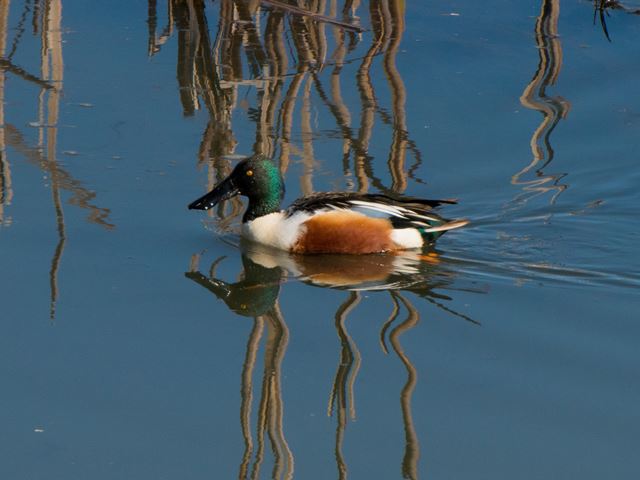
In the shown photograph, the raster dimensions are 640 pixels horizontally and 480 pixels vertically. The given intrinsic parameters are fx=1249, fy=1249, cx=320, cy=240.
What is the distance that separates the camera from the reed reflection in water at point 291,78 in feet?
26.5

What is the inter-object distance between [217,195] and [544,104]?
9.36 ft

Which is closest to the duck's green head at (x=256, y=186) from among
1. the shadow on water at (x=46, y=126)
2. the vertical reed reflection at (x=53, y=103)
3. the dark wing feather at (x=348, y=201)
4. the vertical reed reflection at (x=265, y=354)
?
the dark wing feather at (x=348, y=201)

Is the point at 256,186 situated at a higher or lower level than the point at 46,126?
lower

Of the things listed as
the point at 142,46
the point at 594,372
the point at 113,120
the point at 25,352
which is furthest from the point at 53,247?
the point at 142,46

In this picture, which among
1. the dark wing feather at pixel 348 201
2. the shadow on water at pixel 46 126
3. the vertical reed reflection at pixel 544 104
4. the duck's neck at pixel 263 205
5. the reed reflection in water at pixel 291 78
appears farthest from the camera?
the reed reflection in water at pixel 291 78

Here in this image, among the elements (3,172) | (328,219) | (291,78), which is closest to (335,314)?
(328,219)

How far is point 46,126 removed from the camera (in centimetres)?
817

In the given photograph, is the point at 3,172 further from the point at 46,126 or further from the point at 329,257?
the point at 329,257

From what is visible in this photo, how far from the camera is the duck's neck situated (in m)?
7.40

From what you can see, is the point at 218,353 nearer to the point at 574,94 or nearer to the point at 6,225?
the point at 6,225

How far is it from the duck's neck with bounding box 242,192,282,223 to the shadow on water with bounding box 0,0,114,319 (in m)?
0.86

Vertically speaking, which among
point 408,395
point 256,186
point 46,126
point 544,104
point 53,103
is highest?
point 544,104

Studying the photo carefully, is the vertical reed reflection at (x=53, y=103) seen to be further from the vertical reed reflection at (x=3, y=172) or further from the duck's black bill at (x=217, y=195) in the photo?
the duck's black bill at (x=217, y=195)

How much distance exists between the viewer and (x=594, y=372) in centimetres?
525
